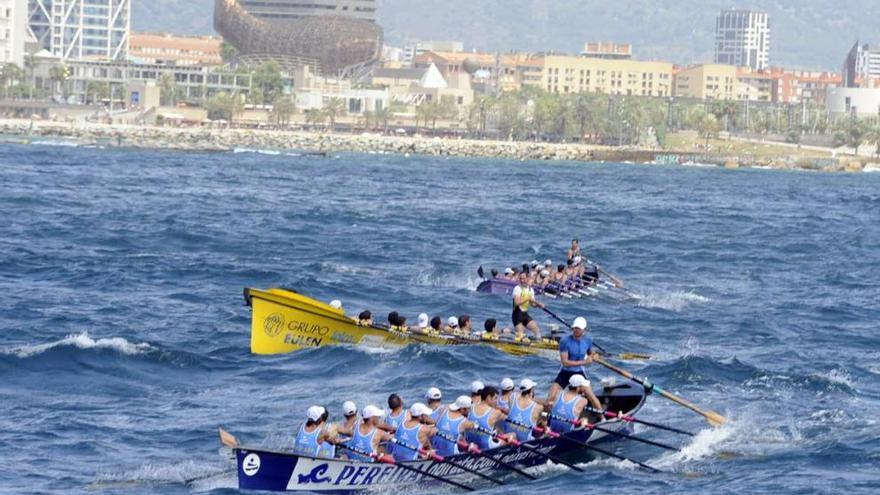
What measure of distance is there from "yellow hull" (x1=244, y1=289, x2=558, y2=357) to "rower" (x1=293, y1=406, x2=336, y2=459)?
1302 cm

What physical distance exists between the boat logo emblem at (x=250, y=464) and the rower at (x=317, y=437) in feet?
2.40

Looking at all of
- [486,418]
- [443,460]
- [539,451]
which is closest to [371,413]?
[443,460]

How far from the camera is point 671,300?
59375 mm

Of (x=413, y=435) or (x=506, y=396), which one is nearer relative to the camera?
(x=413, y=435)

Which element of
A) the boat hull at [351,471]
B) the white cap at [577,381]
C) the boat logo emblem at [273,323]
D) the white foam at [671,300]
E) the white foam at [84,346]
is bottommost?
the white foam at [671,300]

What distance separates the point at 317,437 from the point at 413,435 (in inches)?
66.7

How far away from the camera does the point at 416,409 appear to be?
3072 centimetres

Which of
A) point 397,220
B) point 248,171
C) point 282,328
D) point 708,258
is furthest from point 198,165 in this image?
point 282,328

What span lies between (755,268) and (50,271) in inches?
1161

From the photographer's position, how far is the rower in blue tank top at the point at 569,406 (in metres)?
32.7

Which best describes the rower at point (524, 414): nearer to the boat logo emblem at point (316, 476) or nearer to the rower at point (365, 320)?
the boat logo emblem at point (316, 476)

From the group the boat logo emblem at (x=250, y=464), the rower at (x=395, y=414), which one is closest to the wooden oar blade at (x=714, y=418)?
the rower at (x=395, y=414)

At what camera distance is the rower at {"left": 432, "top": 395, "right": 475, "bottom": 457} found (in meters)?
31.0

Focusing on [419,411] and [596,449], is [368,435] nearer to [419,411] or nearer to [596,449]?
[419,411]
